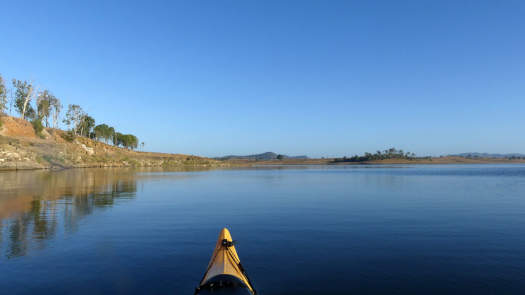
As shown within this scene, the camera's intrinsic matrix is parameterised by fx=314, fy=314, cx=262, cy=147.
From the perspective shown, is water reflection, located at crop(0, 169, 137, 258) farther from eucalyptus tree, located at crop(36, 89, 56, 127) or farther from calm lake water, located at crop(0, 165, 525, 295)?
eucalyptus tree, located at crop(36, 89, 56, 127)

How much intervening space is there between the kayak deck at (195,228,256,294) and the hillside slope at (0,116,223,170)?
311 ft

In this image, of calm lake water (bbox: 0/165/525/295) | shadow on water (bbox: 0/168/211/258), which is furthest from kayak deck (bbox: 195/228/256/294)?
shadow on water (bbox: 0/168/211/258)

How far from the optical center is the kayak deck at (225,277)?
10.4m

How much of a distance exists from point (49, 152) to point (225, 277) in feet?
380

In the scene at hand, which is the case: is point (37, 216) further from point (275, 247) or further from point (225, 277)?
point (225, 277)

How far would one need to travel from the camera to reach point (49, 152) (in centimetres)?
10344

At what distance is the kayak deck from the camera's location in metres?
10.4

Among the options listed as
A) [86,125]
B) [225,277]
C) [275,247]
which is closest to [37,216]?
[275,247]

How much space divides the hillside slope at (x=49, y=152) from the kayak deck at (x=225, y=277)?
311ft

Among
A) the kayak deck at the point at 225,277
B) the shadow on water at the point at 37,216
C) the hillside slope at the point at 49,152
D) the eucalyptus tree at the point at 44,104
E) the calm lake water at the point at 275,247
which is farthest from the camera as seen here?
the eucalyptus tree at the point at 44,104

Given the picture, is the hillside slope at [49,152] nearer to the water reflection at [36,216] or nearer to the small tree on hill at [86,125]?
the small tree on hill at [86,125]

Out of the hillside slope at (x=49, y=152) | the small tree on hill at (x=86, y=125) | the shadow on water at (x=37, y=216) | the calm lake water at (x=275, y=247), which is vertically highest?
the small tree on hill at (x=86, y=125)

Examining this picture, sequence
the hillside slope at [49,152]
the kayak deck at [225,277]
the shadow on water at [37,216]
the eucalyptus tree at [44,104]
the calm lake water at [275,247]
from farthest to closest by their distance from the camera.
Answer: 1. the eucalyptus tree at [44,104]
2. the hillside slope at [49,152]
3. the shadow on water at [37,216]
4. the calm lake water at [275,247]
5. the kayak deck at [225,277]

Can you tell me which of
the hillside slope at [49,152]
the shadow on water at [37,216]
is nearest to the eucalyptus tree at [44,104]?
the hillside slope at [49,152]
